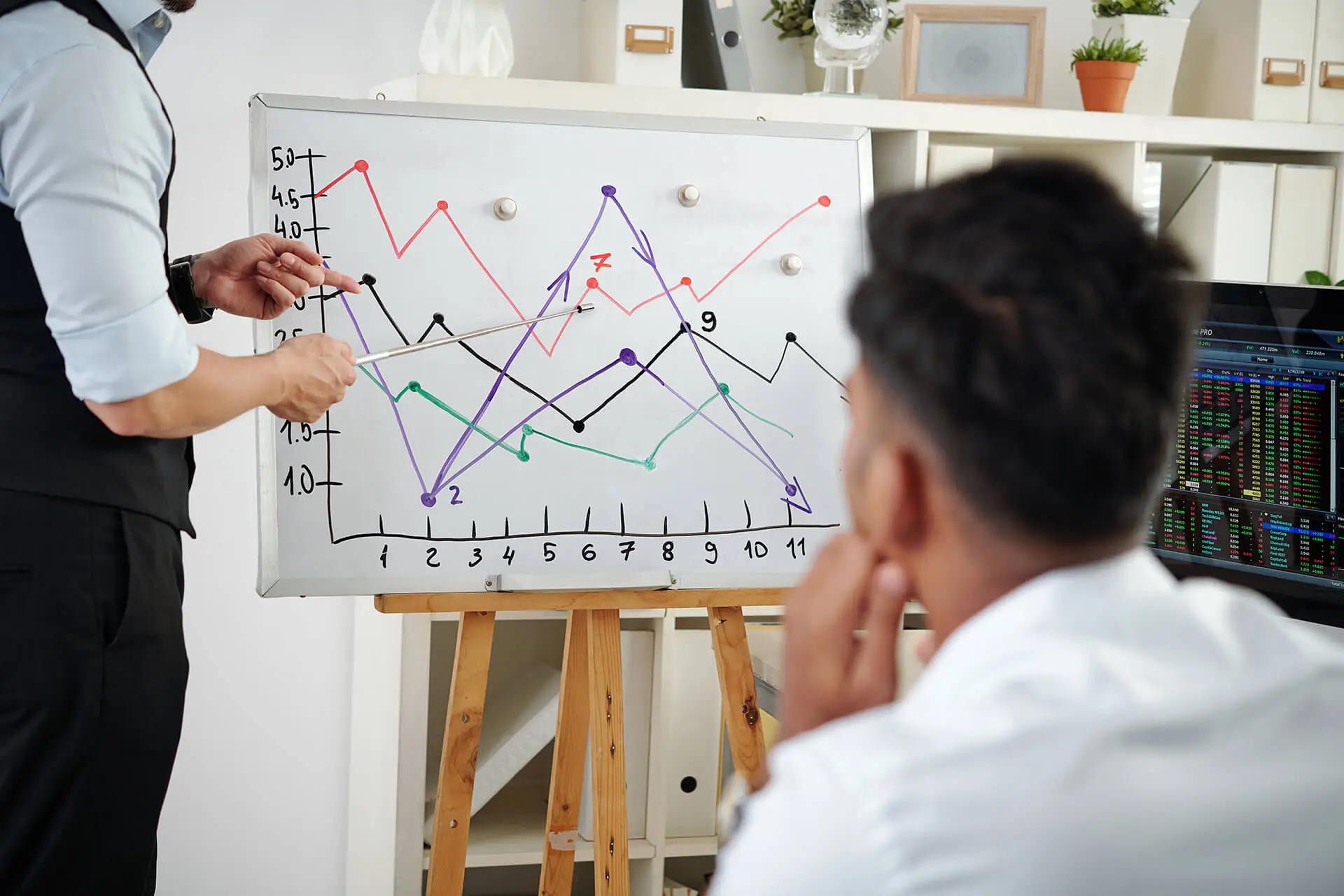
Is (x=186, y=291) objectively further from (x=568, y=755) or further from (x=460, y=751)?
(x=568, y=755)

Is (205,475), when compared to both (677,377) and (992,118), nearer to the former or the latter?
(677,377)

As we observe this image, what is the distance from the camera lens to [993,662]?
1.75ft

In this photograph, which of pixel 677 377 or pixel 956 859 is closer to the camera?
pixel 956 859

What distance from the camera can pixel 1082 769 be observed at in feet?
1.61

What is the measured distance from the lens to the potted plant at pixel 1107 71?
2113 millimetres

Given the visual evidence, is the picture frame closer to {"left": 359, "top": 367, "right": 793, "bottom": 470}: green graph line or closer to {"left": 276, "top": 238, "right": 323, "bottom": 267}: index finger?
{"left": 359, "top": 367, "right": 793, "bottom": 470}: green graph line

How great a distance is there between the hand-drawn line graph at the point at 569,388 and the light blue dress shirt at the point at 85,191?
1.32 ft

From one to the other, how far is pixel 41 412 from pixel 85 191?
0.22 metres

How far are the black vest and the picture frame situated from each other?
142cm

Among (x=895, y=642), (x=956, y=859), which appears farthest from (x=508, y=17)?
(x=956, y=859)

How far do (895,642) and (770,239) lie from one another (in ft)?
3.31

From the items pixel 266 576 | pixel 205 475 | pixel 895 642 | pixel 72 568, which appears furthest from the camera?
pixel 205 475

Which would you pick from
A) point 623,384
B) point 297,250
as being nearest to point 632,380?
point 623,384

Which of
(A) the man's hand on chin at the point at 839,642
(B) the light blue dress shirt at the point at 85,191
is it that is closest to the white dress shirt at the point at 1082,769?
(A) the man's hand on chin at the point at 839,642
